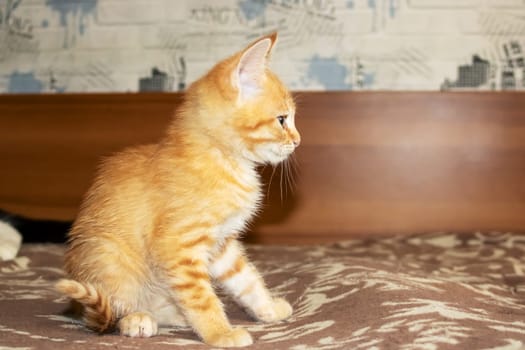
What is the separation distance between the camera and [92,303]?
1285 millimetres

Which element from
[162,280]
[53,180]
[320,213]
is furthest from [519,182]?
[53,180]

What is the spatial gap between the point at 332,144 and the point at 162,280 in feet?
4.49

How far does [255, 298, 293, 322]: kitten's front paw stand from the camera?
4.94 ft

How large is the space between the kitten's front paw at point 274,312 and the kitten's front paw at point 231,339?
8.5 inches

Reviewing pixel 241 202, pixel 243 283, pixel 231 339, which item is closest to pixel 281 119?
pixel 241 202

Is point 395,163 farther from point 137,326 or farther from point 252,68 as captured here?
point 137,326

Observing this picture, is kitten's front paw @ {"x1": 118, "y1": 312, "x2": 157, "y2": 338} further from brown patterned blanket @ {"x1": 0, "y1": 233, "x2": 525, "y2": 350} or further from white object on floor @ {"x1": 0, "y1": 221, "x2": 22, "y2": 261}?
white object on floor @ {"x1": 0, "y1": 221, "x2": 22, "y2": 261}

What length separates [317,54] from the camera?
8.87ft

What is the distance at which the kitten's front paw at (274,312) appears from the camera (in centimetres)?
151

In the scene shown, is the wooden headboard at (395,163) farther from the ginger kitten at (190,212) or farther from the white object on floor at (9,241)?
the ginger kitten at (190,212)

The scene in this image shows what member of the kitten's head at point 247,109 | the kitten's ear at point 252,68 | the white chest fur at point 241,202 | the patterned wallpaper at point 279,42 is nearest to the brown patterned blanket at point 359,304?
the white chest fur at point 241,202

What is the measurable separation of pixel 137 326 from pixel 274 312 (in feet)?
1.04

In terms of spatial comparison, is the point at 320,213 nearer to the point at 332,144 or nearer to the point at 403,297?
the point at 332,144

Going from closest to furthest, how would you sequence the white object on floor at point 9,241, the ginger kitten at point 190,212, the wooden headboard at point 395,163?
the ginger kitten at point 190,212, the white object on floor at point 9,241, the wooden headboard at point 395,163
